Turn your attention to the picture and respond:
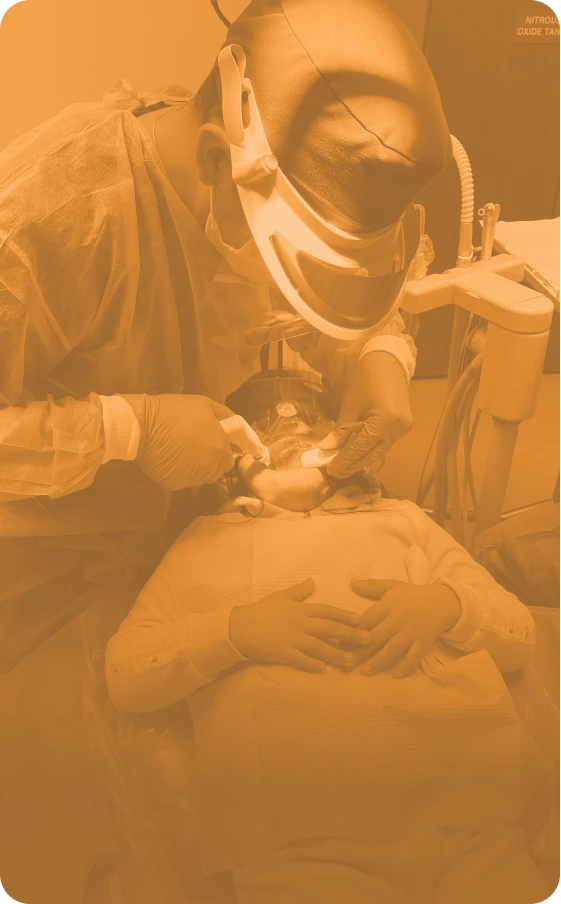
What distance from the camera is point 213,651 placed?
779 millimetres

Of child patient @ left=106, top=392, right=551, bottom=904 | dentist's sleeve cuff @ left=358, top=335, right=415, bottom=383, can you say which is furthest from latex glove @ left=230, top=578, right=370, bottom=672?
dentist's sleeve cuff @ left=358, top=335, right=415, bottom=383

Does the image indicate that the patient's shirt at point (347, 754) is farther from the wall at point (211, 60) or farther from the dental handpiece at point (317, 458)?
the wall at point (211, 60)

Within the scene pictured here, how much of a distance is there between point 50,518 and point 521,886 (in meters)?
0.66

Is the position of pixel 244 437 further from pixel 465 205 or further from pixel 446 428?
pixel 465 205

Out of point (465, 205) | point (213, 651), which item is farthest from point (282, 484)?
point (465, 205)

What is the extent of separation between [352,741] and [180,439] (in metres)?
0.37

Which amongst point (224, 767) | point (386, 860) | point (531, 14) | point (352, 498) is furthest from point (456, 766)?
point (531, 14)

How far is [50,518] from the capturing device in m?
0.88

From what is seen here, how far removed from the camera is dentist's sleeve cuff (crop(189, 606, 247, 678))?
30.6 inches

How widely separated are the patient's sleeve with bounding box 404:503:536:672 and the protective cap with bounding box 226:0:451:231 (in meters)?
0.43

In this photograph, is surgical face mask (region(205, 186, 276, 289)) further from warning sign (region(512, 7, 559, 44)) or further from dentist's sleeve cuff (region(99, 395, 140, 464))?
warning sign (region(512, 7, 559, 44))

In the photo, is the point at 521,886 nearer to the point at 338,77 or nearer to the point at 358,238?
the point at 358,238

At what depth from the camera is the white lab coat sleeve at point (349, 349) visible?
0.94 meters

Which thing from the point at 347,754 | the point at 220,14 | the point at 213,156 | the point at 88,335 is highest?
the point at 220,14
